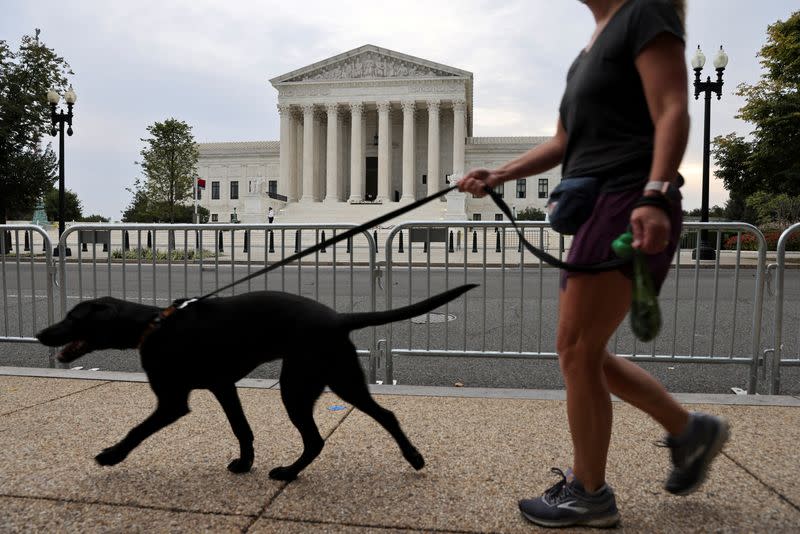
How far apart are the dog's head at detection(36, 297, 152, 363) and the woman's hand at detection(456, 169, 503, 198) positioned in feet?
4.53

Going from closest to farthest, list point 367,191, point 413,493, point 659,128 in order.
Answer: point 659,128 → point 413,493 → point 367,191

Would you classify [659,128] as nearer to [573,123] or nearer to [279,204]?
[573,123]

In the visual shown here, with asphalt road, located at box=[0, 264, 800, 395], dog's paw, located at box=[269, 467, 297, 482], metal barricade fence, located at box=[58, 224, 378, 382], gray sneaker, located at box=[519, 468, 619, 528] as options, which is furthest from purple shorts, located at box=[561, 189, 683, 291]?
metal barricade fence, located at box=[58, 224, 378, 382]

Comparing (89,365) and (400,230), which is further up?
(400,230)

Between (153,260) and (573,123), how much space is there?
4.51 m

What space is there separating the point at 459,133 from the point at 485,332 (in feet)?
192

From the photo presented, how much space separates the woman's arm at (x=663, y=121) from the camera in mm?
1771

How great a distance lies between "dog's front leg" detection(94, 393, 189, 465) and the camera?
2.42 meters

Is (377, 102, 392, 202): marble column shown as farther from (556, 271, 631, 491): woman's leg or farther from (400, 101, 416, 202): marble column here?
(556, 271, 631, 491): woman's leg

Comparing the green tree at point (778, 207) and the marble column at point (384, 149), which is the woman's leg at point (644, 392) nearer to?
the green tree at point (778, 207)

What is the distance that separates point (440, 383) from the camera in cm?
489

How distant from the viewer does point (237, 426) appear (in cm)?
267

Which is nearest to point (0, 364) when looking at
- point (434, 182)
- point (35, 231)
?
point (35, 231)

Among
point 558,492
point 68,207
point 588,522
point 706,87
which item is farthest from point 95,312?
point 68,207
